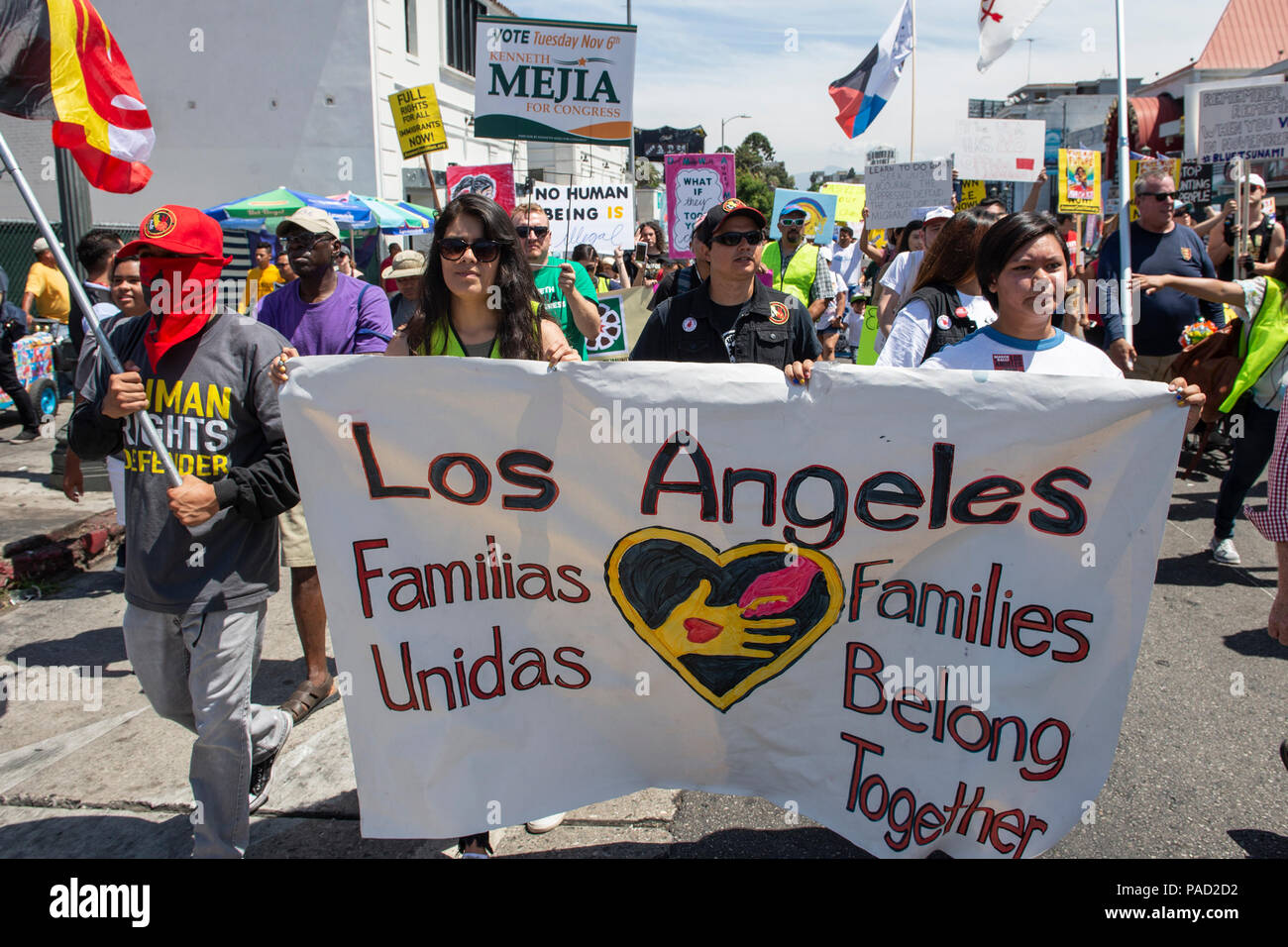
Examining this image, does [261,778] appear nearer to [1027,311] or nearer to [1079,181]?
[1027,311]

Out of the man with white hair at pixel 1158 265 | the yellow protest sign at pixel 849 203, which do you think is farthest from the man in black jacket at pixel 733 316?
the yellow protest sign at pixel 849 203

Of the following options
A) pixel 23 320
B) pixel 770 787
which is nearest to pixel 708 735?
pixel 770 787

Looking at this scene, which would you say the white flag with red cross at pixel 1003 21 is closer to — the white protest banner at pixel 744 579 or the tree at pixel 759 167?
the white protest banner at pixel 744 579

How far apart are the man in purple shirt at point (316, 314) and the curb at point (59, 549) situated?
7.71ft

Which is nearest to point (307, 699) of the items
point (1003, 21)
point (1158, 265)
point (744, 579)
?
point (744, 579)

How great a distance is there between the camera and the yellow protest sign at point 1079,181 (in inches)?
356

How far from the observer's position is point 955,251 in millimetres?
3746

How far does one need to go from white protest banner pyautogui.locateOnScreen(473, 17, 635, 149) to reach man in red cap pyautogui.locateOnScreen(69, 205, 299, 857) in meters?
5.73

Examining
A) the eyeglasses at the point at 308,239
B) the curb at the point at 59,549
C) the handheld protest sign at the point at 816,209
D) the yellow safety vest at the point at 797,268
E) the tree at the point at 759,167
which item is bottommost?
the curb at the point at 59,549

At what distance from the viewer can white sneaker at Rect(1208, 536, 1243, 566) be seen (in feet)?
18.9

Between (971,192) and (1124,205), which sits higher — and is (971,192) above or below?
above

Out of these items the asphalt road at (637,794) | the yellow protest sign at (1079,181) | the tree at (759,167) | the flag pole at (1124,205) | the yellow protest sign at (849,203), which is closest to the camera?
the asphalt road at (637,794)

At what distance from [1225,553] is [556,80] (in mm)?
6249

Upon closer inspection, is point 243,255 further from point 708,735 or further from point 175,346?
point 708,735
